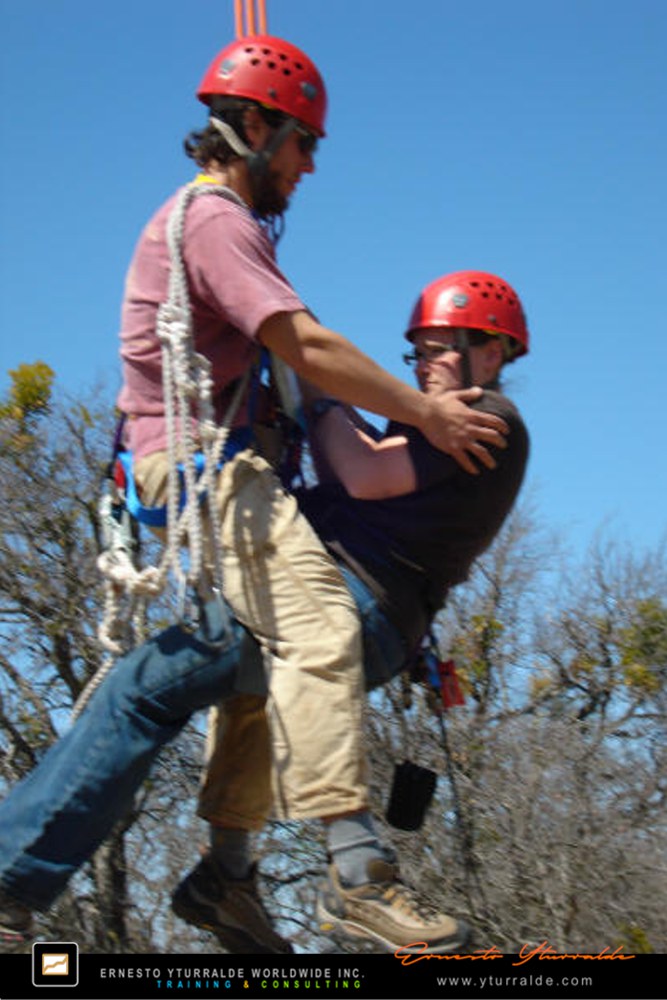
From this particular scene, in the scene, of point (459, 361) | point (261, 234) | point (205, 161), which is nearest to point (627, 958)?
point (459, 361)

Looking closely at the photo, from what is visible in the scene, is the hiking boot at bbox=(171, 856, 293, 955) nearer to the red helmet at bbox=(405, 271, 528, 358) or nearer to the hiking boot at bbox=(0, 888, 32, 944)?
the hiking boot at bbox=(0, 888, 32, 944)

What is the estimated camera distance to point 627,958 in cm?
411

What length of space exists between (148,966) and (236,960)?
0.24 meters

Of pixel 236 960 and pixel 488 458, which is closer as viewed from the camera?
pixel 236 960

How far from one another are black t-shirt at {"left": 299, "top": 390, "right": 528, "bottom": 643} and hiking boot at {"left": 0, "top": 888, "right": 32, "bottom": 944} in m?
1.30

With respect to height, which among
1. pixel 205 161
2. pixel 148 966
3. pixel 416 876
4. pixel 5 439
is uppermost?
pixel 5 439

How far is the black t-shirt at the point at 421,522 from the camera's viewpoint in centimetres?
413

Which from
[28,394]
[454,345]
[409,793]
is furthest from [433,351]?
[28,394]

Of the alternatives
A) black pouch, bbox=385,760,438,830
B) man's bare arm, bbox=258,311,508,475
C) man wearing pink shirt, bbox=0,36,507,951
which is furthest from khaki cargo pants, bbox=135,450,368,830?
black pouch, bbox=385,760,438,830

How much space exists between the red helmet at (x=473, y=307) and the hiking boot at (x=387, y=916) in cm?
168

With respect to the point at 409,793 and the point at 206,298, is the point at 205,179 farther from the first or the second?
the point at 409,793

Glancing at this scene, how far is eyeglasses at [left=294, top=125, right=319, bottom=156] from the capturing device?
425cm

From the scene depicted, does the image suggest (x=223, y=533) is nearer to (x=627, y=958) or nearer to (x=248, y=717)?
(x=248, y=717)
